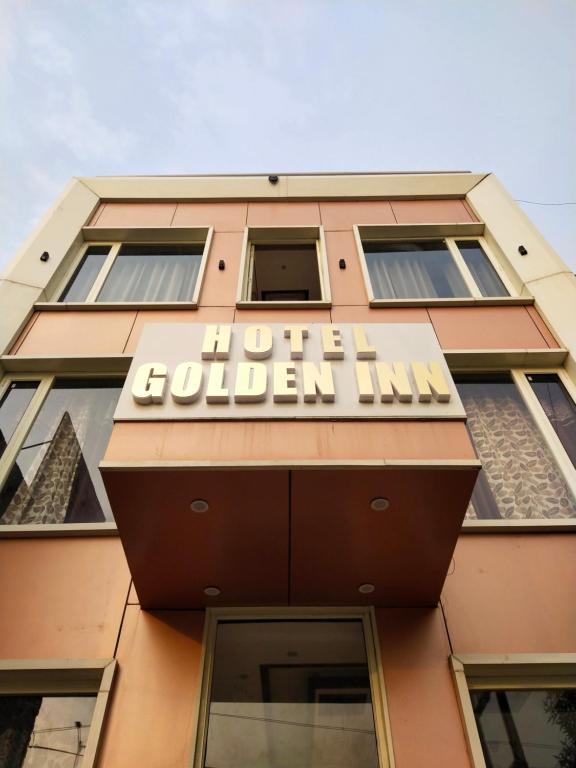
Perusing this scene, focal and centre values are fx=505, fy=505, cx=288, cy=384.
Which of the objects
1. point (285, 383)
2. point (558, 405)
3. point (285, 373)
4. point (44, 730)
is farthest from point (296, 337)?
point (44, 730)

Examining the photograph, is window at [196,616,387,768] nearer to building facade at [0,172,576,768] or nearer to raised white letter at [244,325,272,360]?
building facade at [0,172,576,768]

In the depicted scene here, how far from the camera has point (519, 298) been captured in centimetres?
794

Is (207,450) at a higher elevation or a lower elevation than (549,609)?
higher

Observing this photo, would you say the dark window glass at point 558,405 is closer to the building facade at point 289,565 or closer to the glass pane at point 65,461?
the building facade at point 289,565

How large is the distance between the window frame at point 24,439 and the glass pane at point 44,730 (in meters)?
1.53

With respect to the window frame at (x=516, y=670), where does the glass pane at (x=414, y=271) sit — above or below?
above

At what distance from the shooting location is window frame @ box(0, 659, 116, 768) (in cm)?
446

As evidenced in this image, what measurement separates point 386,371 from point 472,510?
227 centimetres

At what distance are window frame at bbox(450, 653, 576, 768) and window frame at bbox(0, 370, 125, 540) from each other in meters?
3.70

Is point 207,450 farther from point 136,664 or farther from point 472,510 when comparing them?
point 472,510

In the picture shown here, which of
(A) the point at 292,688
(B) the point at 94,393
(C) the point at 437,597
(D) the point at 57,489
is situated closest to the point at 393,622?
(C) the point at 437,597

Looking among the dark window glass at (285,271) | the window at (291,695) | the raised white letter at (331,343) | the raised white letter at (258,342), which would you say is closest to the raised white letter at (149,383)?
the raised white letter at (258,342)

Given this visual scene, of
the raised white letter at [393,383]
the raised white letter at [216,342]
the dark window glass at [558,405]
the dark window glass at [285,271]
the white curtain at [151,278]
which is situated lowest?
the raised white letter at [393,383]

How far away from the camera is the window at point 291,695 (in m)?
4.13
